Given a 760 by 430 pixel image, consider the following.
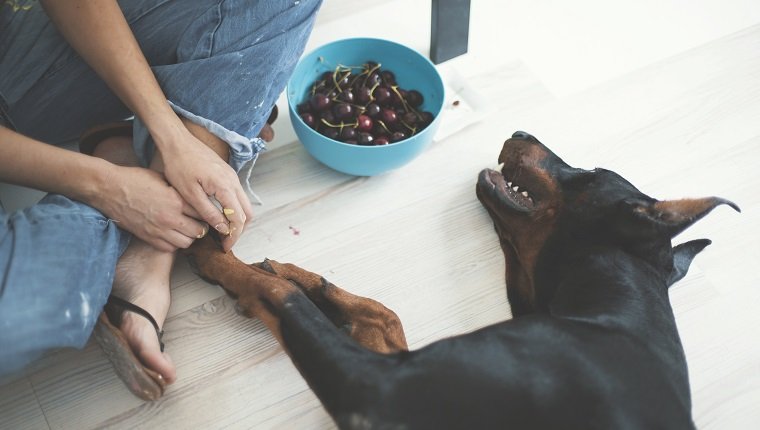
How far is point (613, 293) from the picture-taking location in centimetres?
123

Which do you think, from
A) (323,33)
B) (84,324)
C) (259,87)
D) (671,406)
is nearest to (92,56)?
(259,87)

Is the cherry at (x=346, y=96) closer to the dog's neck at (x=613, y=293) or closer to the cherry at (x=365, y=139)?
the cherry at (x=365, y=139)

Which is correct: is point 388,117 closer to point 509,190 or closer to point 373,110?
point 373,110

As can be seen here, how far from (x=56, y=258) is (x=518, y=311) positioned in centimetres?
97

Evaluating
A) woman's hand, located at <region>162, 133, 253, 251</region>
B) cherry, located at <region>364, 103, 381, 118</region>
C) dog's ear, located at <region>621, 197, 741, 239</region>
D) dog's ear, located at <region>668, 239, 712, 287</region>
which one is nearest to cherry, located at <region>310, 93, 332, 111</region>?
cherry, located at <region>364, 103, 381, 118</region>

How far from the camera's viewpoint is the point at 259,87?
58.6 inches

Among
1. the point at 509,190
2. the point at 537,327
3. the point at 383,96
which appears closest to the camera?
the point at 537,327

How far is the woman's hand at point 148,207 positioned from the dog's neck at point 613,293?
786 mm

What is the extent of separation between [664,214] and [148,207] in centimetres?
103

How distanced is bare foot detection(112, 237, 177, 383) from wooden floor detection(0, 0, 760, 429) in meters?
0.09

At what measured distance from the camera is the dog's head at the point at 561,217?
128cm

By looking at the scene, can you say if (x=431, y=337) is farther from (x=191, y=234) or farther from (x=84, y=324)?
(x=84, y=324)

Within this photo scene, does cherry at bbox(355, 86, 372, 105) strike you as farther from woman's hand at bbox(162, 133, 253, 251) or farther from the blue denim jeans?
woman's hand at bbox(162, 133, 253, 251)

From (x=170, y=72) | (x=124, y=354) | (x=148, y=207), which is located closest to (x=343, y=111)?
(x=170, y=72)
